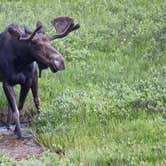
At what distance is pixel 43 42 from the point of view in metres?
8.30

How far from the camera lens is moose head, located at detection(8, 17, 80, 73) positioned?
26.6 ft

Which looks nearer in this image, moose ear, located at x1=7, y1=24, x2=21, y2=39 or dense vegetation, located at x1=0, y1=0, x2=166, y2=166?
dense vegetation, located at x1=0, y1=0, x2=166, y2=166

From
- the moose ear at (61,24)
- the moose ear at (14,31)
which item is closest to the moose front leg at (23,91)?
the moose ear at (14,31)

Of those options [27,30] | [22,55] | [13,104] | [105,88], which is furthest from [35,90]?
[105,88]

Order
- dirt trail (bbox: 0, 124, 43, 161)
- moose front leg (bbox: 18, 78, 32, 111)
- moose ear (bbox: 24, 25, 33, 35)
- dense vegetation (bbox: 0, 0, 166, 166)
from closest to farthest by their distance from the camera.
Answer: dense vegetation (bbox: 0, 0, 166, 166) → dirt trail (bbox: 0, 124, 43, 161) → moose ear (bbox: 24, 25, 33, 35) → moose front leg (bbox: 18, 78, 32, 111)

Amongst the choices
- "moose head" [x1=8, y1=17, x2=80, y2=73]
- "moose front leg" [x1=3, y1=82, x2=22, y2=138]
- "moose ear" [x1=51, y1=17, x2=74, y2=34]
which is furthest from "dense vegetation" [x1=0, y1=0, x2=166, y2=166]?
"moose ear" [x1=51, y1=17, x2=74, y2=34]

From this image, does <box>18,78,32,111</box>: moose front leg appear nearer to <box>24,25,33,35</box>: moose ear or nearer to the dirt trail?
the dirt trail

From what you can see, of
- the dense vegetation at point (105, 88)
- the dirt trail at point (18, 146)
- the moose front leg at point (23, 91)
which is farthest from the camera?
the moose front leg at point (23, 91)

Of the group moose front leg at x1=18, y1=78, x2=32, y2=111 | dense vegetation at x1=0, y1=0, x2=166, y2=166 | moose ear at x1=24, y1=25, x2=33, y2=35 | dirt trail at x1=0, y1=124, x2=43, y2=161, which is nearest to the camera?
dense vegetation at x1=0, y1=0, x2=166, y2=166

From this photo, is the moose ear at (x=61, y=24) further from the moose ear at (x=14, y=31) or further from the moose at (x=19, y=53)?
the moose ear at (x=14, y=31)

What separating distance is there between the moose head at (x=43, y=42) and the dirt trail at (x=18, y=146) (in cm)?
94

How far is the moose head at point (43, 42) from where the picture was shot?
8.10 metres

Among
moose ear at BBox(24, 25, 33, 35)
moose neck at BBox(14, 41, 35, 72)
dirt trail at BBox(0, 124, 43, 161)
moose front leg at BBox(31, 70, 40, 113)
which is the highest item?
moose ear at BBox(24, 25, 33, 35)

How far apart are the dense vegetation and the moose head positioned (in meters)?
0.85
